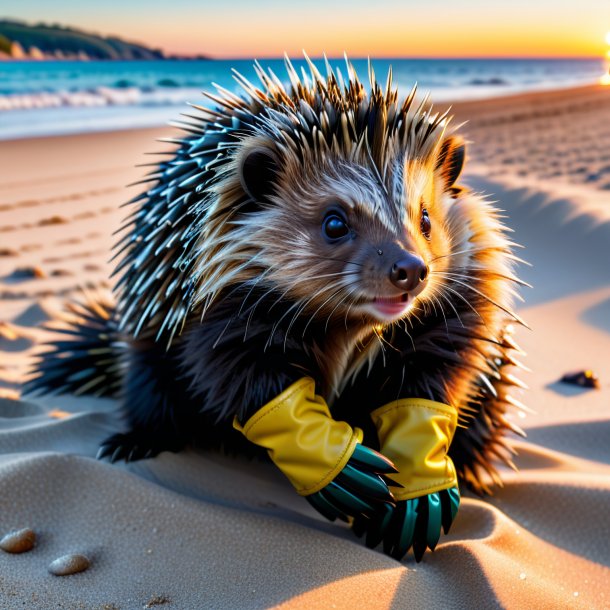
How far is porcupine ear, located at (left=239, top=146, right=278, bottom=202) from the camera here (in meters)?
2.47

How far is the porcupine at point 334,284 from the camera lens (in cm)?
241

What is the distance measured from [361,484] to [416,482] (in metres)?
0.25

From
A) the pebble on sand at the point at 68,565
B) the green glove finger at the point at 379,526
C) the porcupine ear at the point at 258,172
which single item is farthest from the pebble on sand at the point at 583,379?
the pebble on sand at the point at 68,565

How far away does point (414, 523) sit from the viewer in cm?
240

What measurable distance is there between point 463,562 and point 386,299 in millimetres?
880

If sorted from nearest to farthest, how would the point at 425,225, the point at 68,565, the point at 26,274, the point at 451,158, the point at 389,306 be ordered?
the point at 68,565 < the point at 389,306 < the point at 425,225 < the point at 451,158 < the point at 26,274

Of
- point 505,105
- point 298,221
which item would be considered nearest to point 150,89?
point 505,105

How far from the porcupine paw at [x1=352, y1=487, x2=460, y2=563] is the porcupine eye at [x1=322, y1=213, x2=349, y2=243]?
941mm

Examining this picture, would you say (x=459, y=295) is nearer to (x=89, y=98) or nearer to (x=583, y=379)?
(x=583, y=379)

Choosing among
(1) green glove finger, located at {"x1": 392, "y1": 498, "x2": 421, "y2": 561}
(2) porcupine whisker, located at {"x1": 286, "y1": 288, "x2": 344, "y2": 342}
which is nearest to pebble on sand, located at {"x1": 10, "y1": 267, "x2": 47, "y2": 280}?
(2) porcupine whisker, located at {"x1": 286, "y1": 288, "x2": 344, "y2": 342}

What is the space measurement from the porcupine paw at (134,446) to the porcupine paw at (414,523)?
0.87 metres

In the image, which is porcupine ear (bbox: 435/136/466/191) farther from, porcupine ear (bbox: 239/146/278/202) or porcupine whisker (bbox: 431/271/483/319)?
porcupine ear (bbox: 239/146/278/202)

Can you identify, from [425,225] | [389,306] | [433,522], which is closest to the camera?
[389,306]

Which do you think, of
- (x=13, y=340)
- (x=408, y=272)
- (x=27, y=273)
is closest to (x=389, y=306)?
(x=408, y=272)
